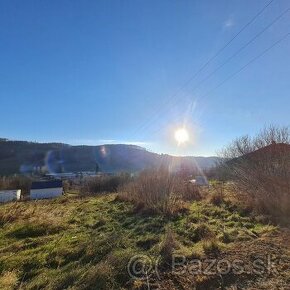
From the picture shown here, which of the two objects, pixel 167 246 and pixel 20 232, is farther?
pixel 20 232

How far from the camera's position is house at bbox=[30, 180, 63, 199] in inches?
1406

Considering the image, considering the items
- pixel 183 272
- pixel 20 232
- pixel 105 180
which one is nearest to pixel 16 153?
pixel 105 180

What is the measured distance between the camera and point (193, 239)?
353 inches

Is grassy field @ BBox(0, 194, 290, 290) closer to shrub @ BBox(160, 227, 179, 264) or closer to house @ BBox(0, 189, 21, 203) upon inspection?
shrub @ BBox(160, 227, 179, 264)

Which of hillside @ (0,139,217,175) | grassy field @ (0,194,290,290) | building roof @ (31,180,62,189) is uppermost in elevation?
hillside @ (0,139,217,175)

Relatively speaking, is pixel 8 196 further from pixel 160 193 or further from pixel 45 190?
pixel 160 193

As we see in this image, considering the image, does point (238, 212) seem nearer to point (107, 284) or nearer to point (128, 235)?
point (128, 235)

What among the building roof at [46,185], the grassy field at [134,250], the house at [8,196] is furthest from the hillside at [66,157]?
the grassy field at [134,250]

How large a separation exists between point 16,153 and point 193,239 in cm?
10747

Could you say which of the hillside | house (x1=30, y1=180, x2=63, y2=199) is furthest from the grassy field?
the hillside

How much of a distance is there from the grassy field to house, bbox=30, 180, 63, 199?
23086 millimetres

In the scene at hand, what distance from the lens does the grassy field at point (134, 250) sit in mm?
5812

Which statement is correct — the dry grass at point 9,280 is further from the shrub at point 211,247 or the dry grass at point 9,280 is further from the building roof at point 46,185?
the building roof at point 46,185

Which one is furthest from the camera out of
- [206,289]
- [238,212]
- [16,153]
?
[16,153]
